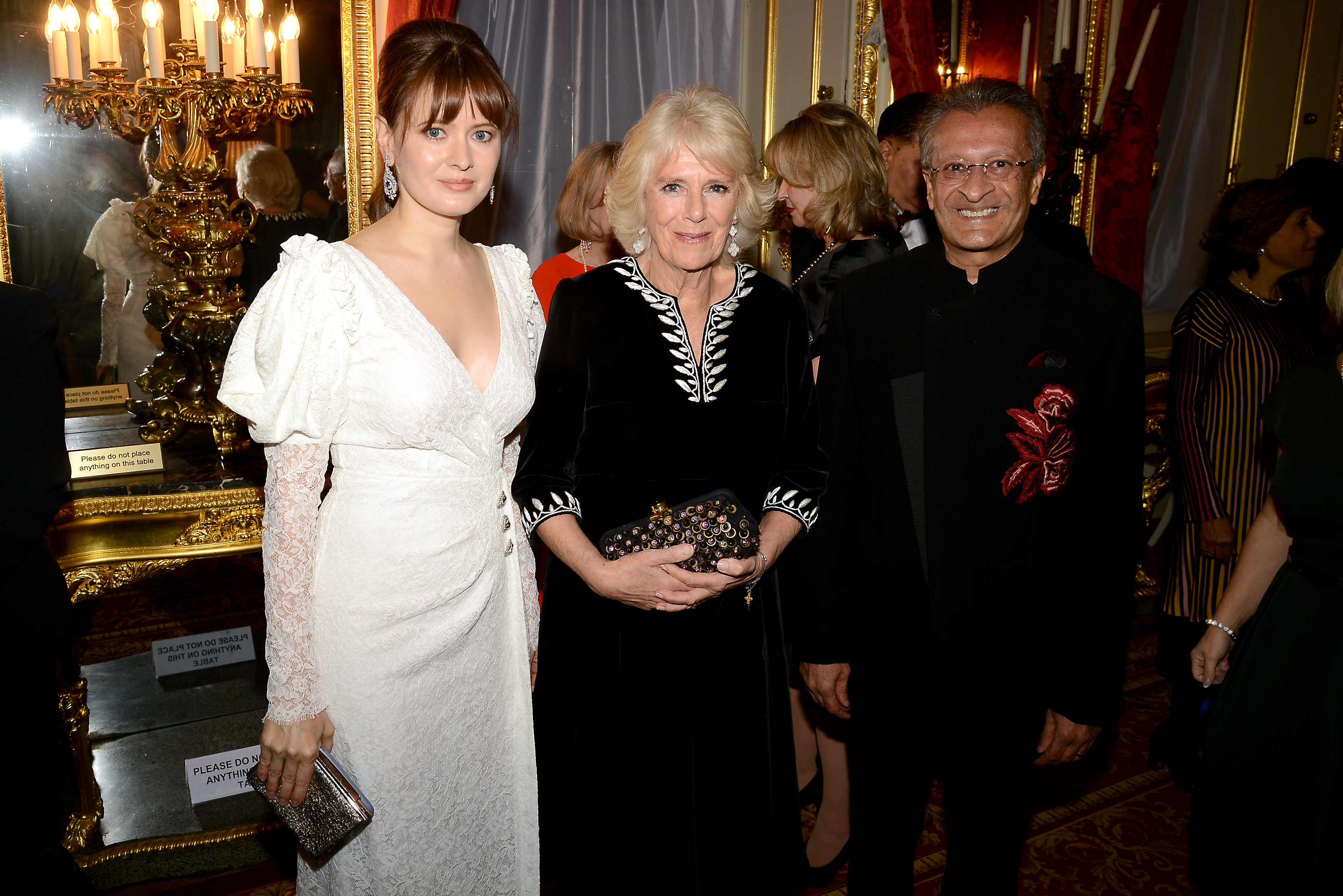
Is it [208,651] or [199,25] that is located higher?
[199,25]

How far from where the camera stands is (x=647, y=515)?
1725mm

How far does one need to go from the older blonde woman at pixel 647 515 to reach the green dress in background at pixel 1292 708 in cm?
94

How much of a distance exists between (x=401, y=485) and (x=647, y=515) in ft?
1.51

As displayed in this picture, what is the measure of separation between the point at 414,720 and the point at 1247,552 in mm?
1821

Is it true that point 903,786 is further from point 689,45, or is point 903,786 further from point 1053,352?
point 689,45

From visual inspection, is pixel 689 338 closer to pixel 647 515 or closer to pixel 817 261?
pixel 647 515

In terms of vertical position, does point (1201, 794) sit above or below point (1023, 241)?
below

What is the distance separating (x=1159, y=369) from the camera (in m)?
4.28

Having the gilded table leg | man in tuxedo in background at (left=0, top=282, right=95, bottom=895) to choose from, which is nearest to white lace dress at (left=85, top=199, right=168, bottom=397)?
the gilded table leg

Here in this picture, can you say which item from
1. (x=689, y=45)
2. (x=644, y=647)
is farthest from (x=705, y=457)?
(x=689, y=45)

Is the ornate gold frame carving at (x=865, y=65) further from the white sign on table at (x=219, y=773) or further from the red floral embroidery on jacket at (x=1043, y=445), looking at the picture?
the white sign on table at (x=219, y=773)

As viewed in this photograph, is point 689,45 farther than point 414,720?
Yes

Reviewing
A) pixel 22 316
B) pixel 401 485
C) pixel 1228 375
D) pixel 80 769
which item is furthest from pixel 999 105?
pixel 80 769

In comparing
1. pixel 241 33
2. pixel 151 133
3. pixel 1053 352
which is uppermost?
pixel 241 33
